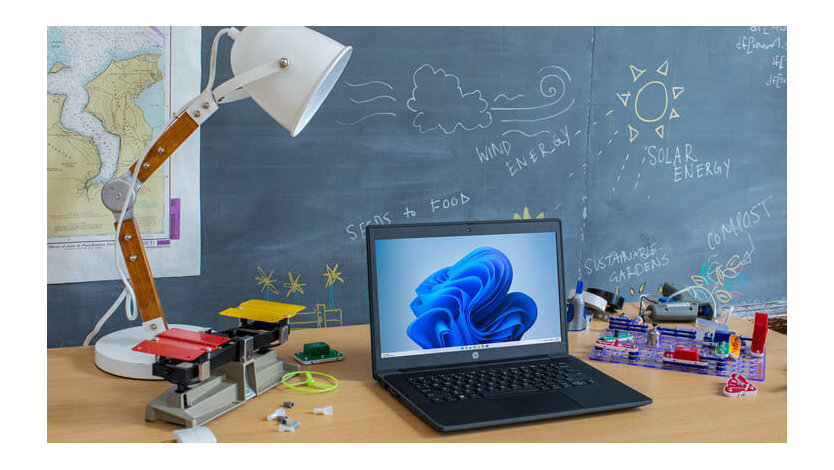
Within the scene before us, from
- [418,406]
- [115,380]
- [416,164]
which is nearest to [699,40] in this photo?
[416,164]

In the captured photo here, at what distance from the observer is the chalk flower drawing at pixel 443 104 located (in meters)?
1.95

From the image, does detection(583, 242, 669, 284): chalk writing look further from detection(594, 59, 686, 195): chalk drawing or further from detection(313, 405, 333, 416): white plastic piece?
detection(313, 405, 333, 416): white plastic piece

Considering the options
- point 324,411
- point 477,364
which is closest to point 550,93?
point 477,364

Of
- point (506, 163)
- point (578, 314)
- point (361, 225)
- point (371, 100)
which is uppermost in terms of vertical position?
point (371, 100)

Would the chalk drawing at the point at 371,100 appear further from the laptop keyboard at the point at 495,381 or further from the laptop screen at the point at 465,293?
the laptop keyboard at the point at 495,381

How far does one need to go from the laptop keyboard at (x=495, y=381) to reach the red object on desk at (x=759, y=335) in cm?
42

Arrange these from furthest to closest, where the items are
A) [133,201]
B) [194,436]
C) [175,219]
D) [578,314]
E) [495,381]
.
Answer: [175,219], [578,314], [133,201], [495,381], [194,436]

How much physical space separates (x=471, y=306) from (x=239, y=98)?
1.89 ft

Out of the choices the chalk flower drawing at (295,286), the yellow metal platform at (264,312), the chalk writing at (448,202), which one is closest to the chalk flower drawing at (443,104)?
the chalk writing at (448,202)

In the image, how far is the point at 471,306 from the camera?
1.34m

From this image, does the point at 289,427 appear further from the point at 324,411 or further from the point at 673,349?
the point at 673,349

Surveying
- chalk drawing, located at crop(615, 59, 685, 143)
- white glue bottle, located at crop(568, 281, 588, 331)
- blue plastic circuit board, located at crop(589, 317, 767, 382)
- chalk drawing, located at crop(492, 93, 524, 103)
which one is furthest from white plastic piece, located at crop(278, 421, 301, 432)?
chalk drawing, located at crop(615, 59, 685, 143)

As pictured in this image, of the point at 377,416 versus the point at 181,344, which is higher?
the point at 181,344

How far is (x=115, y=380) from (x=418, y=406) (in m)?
0.56
